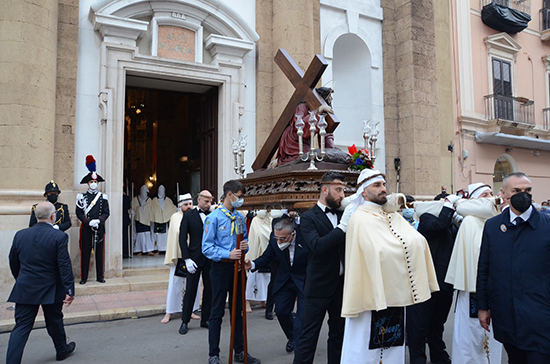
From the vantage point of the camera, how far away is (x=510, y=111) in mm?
18172

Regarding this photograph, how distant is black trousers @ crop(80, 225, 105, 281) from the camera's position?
356 inches

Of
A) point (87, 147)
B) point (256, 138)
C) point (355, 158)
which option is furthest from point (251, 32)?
point (355, 158)

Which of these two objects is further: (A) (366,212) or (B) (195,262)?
(B) (195,262)

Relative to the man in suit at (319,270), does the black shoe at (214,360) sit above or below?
below

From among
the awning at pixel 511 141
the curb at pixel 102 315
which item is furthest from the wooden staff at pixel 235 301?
the awning at pixel 511 141

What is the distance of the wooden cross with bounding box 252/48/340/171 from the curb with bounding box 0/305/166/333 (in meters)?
3.00

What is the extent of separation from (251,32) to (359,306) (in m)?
9.49

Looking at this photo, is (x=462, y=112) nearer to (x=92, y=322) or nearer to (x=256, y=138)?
(x=256, y=138)

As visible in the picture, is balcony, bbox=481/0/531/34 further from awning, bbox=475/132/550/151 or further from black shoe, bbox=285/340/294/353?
black shoe, bbox=285/340/294/353

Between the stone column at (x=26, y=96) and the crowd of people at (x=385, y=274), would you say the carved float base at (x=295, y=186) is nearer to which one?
the crowd of people at (x=385, y=274)

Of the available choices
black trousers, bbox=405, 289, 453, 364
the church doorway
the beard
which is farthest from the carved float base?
the church doorway

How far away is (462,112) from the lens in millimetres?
16703

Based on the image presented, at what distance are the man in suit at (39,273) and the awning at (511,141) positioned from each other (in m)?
15.5

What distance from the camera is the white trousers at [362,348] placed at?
3.73m
